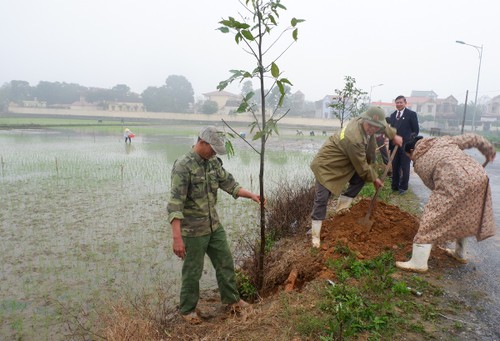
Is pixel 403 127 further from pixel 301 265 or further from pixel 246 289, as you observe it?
pixel 246 289

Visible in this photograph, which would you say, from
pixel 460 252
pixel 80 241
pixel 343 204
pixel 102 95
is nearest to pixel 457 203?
pixel 460 252

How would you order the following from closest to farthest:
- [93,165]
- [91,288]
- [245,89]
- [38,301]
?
[38,301], [91,288], [93,165], [245,89]

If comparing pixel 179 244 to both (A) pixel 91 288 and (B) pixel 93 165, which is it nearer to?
(A) pixel 91 288

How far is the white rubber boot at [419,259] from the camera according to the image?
313 cm

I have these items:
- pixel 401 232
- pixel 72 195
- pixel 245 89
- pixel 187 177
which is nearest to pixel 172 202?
pixel 187 177

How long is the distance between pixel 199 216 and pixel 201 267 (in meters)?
0.47

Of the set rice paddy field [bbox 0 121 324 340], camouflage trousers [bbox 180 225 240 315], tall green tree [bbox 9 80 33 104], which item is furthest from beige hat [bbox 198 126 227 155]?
tall green tree [bbox 9 80 33 104]

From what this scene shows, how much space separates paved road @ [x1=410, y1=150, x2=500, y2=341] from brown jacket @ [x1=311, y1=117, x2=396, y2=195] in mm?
1251

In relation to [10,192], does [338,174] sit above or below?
above

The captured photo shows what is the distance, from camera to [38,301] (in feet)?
11.6

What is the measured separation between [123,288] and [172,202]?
166cm

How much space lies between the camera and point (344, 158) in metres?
3.83

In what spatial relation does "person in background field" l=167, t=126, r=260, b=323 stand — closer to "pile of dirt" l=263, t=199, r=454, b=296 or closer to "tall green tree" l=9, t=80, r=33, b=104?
"pile of dirt" l=263, t=199, r=454, b=296

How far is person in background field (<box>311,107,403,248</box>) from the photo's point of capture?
366 centimetres
